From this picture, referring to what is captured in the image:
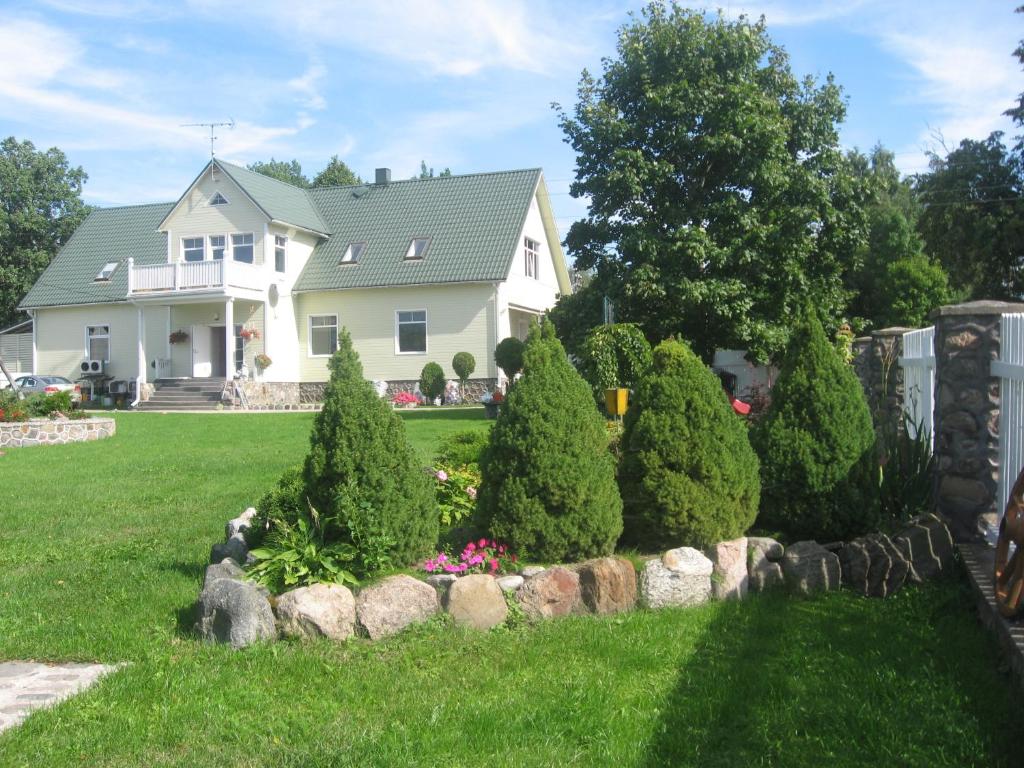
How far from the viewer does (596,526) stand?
5.12 metres

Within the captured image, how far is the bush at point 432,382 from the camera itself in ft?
87.6

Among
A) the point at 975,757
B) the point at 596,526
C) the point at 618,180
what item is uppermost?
the point at 618,180

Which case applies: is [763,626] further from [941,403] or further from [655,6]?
[655,6]

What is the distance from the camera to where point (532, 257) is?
3081 cm

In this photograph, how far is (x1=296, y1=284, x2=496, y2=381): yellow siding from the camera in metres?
27.5

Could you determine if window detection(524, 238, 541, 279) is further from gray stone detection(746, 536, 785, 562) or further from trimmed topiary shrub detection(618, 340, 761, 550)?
gray stone detection(746, 536, 785, 562)

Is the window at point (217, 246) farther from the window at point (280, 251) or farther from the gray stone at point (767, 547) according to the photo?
the gray stone at point (767, 547)

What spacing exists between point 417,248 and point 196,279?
6.90 meters

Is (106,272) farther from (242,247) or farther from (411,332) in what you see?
(411,332)

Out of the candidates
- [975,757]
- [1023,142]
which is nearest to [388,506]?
[975,757]

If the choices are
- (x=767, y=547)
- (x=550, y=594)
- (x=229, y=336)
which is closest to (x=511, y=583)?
(x=550, y=594)

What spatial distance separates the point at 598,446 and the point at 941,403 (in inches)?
86.5

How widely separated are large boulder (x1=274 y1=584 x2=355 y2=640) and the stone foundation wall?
45.3 ft

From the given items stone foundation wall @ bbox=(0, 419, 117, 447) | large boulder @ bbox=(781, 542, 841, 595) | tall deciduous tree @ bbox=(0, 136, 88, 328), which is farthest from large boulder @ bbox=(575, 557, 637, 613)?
tall deciduous tree @ bbox=(0, 136, 88, 328)
